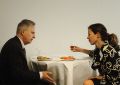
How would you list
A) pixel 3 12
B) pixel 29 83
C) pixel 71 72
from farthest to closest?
pixel 3 12 → pixel 71 72 → pixel 29 83

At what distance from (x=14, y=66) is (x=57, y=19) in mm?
1609

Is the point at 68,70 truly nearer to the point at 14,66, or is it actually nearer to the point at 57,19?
the point at 14,66

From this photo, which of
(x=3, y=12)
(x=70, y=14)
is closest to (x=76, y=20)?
(x=70, y=14)

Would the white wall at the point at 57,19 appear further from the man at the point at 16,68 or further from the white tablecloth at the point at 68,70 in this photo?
the man at the point at 16,68

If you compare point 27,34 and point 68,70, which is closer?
point 27,34

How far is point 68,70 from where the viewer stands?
2.58 meters

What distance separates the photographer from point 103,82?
2.39 metres

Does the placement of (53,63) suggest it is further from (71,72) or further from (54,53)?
(54,53)

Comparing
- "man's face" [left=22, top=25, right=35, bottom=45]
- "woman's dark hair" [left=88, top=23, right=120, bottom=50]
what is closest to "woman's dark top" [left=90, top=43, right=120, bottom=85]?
"woman's dark hair" [left=88, top=23, right=120, bottom=50]

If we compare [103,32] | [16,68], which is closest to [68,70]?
[103,32]

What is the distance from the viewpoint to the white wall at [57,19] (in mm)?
3443

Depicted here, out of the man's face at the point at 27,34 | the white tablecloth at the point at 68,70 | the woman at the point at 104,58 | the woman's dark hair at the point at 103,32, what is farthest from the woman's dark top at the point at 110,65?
the man's face at the point at 27,34

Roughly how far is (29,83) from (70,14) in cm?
166

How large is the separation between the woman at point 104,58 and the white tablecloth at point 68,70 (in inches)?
9.8
